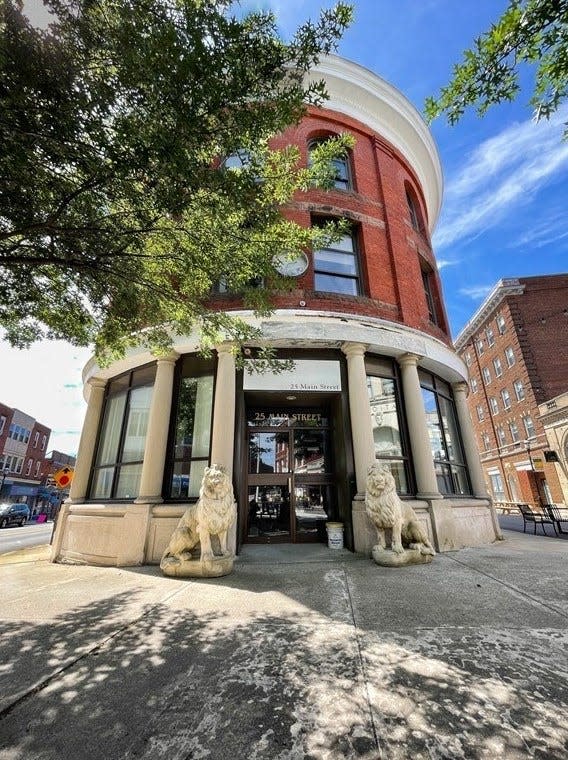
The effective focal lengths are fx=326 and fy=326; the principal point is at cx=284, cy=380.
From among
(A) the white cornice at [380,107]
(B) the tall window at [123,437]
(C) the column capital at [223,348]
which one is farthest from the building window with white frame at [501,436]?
(B) the tall window at [123,437]

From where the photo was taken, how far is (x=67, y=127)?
3.60 meters

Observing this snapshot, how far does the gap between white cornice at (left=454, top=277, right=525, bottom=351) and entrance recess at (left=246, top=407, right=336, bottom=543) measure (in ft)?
95.9

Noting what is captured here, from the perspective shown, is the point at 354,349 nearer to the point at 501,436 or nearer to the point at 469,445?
the point at 469,445

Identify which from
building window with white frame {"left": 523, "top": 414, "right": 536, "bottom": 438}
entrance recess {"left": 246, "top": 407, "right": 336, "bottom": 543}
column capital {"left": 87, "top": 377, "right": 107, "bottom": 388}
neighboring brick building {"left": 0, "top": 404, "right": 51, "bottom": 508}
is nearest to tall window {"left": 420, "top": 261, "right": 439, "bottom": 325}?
entrance recess {"left": 246, "top": 407, "right": 336, "bottom": 543}

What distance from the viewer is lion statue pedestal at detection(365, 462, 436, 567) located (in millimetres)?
6246

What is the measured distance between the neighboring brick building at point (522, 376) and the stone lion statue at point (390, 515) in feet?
77.6

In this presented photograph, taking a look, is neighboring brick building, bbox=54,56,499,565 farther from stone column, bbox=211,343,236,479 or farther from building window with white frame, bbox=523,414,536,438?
building window with white frame, bbox=523,414,536,438

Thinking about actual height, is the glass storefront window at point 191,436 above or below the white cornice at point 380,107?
below

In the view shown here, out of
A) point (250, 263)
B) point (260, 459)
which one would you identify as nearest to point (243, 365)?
point (250, 263)

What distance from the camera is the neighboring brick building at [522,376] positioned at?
86.6 ft

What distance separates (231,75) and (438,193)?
14.6m

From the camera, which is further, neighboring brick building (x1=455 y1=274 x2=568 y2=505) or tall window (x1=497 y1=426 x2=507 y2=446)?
tall window (x1=497 y1=426 x2=507 y2=446)

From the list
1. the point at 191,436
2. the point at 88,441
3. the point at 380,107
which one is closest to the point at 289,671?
the point at 191,436

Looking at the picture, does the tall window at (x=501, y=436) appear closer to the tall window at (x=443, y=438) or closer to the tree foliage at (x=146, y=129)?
the tall window at (x=443, y=438)
